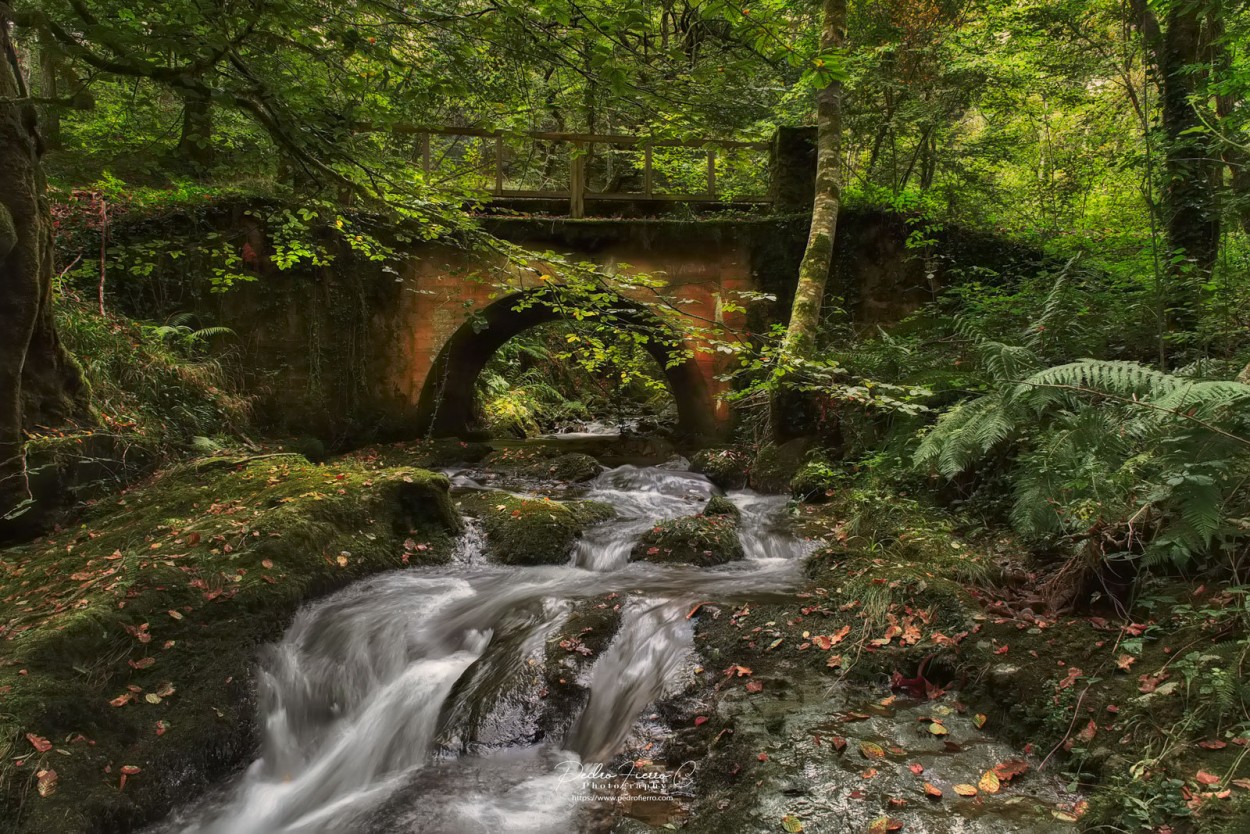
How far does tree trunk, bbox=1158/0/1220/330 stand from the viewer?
18.8 feet

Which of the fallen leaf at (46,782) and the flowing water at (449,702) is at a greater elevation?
the fallen leaf at (46,782)

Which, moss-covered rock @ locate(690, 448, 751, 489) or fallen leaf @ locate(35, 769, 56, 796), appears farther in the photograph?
moss-covered rock @ locate(690, 448, 751, 489)

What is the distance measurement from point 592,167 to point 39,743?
1753cm

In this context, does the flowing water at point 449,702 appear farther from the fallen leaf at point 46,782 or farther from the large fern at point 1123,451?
the large fern at point 1123,451

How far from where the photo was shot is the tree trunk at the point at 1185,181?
5730mm

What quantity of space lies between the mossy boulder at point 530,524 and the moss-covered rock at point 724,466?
2.45 metres

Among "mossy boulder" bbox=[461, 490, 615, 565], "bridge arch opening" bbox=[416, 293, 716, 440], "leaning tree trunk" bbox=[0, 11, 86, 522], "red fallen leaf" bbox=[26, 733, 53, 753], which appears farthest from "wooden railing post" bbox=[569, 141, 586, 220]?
"red fallen leaf" bbox=[26, 733, 53, 753]

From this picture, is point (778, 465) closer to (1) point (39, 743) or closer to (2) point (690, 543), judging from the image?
(2) point (690, 543)

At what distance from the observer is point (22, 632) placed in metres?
3.55

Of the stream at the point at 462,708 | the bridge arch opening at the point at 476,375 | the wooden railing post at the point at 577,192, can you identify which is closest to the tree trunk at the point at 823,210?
the stream at the point at 462,708

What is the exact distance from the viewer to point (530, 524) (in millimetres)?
6426

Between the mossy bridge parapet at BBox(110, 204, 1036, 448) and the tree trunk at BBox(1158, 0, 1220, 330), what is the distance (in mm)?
4029

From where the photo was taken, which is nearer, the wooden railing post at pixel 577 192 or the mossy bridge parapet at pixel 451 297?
the mossy bridge parapet at pixel 451 297

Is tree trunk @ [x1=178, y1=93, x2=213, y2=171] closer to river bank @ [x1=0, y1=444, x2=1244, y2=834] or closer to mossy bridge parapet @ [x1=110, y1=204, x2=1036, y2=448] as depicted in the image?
river bank @ [x1=0, y1=444, x2=1244, y2=834]
